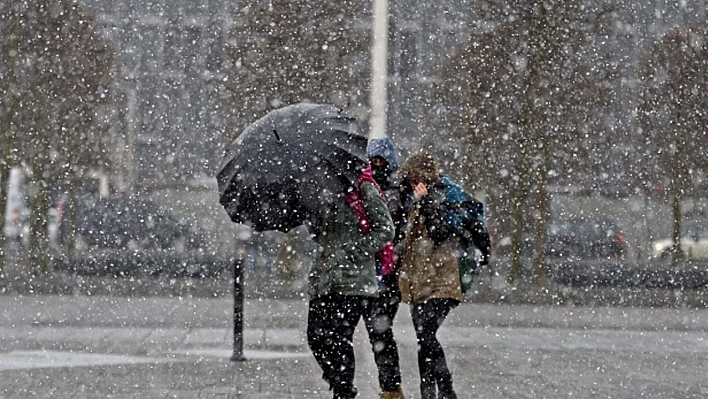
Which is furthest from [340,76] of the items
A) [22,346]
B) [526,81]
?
[22,346]

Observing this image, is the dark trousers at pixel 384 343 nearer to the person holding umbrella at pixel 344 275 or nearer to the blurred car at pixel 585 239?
the person holding umbrella at pixel 344 275

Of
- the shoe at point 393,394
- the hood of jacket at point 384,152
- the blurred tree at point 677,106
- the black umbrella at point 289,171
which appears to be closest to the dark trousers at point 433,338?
the shoe at point 393,394

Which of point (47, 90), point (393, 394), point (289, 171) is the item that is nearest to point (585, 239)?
point (47, 90)

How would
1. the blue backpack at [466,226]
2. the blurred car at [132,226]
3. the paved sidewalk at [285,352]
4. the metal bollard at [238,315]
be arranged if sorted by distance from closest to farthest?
the blue backpack at [466,226]
the paved sidewalk at [285,352]
the metal bollard at [238,315]
the blurred car at [132,226]

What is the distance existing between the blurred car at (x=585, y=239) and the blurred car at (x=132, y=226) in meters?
9.34

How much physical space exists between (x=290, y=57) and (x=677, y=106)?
8734 mm

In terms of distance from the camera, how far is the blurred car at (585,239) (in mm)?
36188

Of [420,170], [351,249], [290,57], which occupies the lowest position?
[351,249]

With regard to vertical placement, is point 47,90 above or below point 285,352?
above

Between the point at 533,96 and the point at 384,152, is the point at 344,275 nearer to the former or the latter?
the point at 384,152

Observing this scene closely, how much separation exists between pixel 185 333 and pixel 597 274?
38.7 ft

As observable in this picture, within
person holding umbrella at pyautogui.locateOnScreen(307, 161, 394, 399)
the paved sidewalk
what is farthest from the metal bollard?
person holding umbrella at pyautogui.locateOnScreen(307, 161, 394, 399)

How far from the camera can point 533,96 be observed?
2320 centimetres

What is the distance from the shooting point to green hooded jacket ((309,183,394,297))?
7.02m
